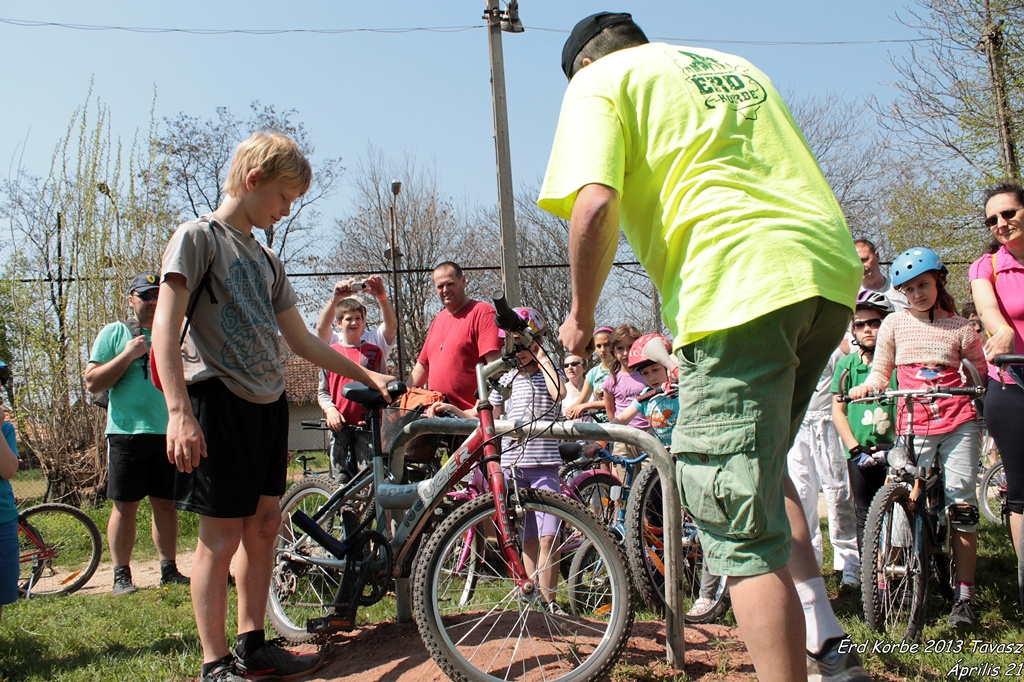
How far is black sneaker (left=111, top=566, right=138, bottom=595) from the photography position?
17.9 feet

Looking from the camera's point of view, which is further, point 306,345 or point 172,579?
point 172,579

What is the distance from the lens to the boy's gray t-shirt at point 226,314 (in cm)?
281

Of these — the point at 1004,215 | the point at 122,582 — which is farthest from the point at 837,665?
the point at 122,582

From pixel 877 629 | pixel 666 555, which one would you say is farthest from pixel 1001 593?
pixel 666 555

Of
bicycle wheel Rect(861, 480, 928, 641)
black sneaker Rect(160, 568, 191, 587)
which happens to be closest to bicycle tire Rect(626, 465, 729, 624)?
bicycle wheel Rect(861, 480, 928, 641)

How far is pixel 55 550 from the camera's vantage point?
6.09m

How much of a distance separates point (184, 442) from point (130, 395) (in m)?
3.28

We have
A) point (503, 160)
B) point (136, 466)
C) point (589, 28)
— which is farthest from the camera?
point (503, 160)

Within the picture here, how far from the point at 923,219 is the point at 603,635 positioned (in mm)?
14485

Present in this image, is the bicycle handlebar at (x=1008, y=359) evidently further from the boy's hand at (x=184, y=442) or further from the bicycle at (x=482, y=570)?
the boy's hand at (x=184, y=442)

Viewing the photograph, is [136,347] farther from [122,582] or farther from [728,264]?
[728,264]

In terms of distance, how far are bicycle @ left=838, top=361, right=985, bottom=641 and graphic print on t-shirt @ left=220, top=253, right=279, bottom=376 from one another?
2.80 meters

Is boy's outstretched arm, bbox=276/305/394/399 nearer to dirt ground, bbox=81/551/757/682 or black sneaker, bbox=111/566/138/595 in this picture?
dirt ground, bbox=81/551/757/682

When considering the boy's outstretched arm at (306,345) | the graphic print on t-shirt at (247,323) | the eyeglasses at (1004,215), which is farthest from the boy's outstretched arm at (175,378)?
the eyeglasses at (1004,215)
